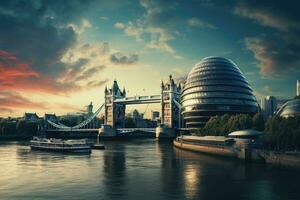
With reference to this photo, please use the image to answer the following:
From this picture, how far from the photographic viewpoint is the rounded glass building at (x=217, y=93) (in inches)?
5531

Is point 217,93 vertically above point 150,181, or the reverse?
point 217,93

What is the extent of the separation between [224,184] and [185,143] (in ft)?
186

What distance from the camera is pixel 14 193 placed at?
4016 cm

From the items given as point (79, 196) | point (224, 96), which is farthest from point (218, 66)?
point (79, 196)

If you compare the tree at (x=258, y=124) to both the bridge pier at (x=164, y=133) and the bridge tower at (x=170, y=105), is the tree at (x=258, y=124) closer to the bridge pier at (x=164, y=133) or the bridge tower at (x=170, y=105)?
the bridge pier at (x=164, y=133)

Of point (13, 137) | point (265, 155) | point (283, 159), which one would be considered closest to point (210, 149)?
point (265, 155)

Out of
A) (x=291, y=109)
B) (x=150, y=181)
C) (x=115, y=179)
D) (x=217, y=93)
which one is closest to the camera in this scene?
(x=150, y=181)

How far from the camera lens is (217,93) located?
140 m

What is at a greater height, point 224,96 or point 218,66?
point 218,66

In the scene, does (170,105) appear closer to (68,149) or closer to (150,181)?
(68,149)

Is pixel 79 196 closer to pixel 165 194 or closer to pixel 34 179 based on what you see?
pixel 165 194

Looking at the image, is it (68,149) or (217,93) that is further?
(217,93)

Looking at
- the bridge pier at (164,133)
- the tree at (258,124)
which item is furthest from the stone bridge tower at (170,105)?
the tree at (258,124)

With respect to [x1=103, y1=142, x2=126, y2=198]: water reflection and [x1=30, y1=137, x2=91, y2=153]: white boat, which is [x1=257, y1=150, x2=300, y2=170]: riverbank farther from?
[x1=30, y1=137, x2=91, y2=153]: white boat
